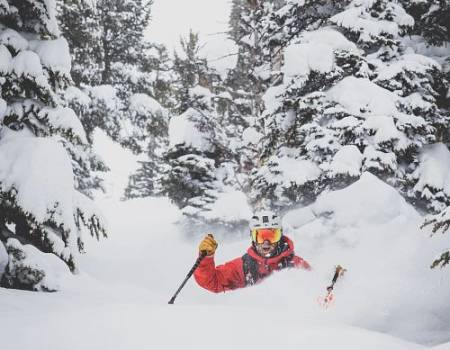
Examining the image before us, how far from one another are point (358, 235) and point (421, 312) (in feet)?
10.0

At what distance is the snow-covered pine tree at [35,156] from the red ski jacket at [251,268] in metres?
2.17

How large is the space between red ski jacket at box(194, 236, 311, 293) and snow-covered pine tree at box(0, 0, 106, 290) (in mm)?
2175

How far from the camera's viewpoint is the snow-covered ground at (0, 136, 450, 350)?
306 cm

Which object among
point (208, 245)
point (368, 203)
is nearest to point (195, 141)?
point (368, 203)

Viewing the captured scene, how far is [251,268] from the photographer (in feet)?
22.3

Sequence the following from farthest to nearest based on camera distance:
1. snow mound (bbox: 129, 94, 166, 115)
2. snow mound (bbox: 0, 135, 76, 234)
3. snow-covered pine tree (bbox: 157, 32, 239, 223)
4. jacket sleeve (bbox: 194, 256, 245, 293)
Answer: snow mound (bbox: 129, 94, 166, 115), snow-covered pine tree (bbox: 157, 32, 239, 223), jacket sleeve (bbox: 194, 256, 245, 293), snow mound (bbox: 0, 135, 76, 234)

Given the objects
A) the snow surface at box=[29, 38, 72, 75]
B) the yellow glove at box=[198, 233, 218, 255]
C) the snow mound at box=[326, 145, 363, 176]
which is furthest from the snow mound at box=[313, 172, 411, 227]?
the snow surface at box=[29, 38, 72, 75]

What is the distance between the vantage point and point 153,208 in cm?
2700

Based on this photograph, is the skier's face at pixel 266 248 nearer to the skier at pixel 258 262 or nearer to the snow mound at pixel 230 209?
the skier at pixel 258 262

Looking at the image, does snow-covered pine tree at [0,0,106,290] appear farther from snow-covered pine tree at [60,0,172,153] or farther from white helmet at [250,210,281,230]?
snow-covered pine tree at [60,0,172,153]

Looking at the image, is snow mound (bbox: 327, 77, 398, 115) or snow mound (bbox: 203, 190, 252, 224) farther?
snow mound (bbox: 203, 190, 252, 224)

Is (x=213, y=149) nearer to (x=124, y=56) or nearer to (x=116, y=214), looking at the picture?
(x=124, y=56)

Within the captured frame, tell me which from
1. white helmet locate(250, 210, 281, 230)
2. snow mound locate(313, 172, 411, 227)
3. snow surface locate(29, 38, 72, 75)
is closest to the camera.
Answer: snow surface locate(29, 38, 72, 75)

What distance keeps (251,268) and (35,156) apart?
152 inches
